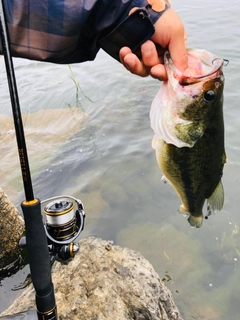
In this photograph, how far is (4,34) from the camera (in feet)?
4.91

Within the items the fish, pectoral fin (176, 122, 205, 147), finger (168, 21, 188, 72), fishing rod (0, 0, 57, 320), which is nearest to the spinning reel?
fishing rod (0, 0, 57, 320)

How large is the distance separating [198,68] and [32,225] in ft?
3.64

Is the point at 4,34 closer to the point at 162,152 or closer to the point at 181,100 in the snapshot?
the point at 181,100

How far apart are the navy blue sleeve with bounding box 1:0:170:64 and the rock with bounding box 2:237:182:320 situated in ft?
4.73

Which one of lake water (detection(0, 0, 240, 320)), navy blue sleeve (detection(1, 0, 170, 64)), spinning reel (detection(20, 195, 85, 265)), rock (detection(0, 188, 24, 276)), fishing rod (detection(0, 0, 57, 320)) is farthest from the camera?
lake water (detection(0, 0, 240, 320))

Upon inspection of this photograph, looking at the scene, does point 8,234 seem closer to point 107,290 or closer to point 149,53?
point 107,290

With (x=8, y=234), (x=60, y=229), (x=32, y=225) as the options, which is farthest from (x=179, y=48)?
(x=8, y=234)

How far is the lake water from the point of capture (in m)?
3.55

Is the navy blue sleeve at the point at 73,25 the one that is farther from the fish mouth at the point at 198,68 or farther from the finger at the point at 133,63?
the fish mouth at the point at 198,68

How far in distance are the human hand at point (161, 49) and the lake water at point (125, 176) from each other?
94.9 inches

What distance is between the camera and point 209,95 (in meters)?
1.80

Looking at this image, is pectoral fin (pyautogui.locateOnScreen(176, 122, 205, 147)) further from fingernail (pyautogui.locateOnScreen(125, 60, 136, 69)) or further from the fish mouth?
fingernail (pyautogui.locateOnScreen(125, 60, 136, 69))

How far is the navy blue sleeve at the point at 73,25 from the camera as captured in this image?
1656 millimetres

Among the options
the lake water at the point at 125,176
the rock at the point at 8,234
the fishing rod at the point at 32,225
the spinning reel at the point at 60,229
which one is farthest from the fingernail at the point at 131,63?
the lake water at the point at 125,176
